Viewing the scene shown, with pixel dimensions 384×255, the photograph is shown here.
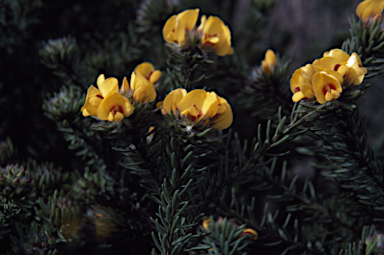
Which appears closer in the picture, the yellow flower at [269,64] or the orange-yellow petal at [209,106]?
the orange-yellow petal at [209,106]

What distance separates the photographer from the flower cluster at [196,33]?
502 mm

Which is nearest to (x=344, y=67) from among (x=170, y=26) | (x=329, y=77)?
(x=329, y=77)

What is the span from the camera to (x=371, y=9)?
0.49 metres

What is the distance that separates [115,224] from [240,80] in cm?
42

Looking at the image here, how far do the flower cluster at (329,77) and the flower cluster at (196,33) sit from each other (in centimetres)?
16

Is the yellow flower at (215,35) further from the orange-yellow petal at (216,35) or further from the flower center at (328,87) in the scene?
the flower center at (328,87)

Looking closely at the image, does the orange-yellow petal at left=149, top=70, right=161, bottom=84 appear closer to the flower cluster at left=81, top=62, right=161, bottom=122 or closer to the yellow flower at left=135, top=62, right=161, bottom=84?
the yellow flower at left=135, top=62, right=161, bottom=84

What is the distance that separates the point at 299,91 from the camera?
0.43 metres

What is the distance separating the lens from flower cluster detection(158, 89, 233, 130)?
15.4 inches

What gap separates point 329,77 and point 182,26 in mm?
246

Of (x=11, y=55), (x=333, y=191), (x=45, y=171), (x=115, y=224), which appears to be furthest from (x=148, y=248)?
(x=11, y=55)

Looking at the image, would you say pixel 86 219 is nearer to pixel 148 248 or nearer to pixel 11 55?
pixel 148 248

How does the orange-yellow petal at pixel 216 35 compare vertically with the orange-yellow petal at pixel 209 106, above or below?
above

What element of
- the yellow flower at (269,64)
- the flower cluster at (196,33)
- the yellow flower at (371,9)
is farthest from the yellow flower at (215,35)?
the yellow flower at (371,9)
